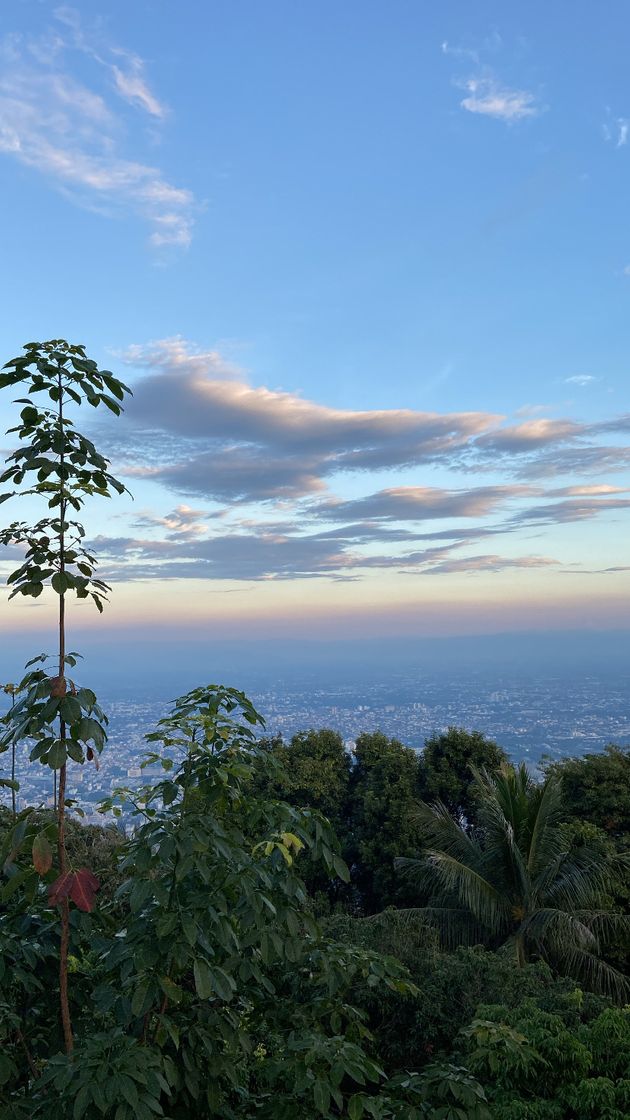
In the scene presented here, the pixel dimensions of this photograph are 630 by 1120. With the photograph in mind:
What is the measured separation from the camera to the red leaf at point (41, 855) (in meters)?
2.61

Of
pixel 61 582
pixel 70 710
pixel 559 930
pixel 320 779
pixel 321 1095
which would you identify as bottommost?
pixel 559 930

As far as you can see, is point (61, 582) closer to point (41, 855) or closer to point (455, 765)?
point (41, 855)

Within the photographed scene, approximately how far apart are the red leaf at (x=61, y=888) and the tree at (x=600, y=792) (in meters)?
16.9

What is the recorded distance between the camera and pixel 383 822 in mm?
19734

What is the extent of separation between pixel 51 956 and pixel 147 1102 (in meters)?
0.96

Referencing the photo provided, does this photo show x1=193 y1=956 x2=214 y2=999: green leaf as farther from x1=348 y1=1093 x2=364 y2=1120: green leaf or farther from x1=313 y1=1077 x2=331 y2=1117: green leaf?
x1=348 y1=1093 x2=364 y2=1120: green leaf

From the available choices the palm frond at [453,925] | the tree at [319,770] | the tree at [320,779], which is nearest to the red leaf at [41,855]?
the palm frond at [453,925]

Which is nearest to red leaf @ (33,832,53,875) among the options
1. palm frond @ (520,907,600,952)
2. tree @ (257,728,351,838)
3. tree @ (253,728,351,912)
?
palm frond @ (520,907,600,952)

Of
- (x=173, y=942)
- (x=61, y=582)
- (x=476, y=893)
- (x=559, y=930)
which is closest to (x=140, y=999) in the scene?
(x=173, y=942)

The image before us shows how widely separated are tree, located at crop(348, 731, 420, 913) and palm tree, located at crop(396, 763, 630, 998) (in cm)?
287

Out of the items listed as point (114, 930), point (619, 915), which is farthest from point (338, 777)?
point (114, 930)

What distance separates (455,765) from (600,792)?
380 centimetres

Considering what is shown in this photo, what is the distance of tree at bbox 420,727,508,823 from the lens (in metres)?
20.0

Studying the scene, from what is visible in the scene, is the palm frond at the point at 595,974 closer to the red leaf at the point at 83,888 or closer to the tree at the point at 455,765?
the tree at the point at 455,765
